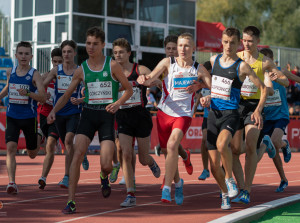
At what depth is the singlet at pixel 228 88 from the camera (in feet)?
27.7

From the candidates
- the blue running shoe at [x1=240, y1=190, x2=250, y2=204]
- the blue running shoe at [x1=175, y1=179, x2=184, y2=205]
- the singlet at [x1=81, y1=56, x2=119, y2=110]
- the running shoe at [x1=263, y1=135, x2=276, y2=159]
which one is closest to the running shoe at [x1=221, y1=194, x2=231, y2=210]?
the blue running shoe at [x1=240, y1=190, x2=250, y2=204]

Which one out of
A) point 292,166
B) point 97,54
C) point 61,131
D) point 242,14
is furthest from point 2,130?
point 242,14

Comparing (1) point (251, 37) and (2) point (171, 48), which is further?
(2) point (171, 48)

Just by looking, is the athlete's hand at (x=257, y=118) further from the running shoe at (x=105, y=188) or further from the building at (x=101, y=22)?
the building at (x=101, y=22)

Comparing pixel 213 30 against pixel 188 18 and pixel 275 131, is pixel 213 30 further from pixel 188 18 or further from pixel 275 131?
pixel 275 131

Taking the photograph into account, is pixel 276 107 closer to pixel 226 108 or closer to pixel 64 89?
pixel 226 108

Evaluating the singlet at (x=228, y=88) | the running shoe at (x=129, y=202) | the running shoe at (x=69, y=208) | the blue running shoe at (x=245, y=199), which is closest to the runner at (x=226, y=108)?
the singlet at (x=228, y=88)

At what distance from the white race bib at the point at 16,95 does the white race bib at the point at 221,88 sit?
10.1 feet

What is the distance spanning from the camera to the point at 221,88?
8477 mm

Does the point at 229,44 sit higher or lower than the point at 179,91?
higher

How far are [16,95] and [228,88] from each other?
341cm

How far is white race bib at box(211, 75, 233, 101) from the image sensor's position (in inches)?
→ 332

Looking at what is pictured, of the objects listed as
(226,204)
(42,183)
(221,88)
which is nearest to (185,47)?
(221,88)

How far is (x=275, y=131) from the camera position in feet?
36.6
